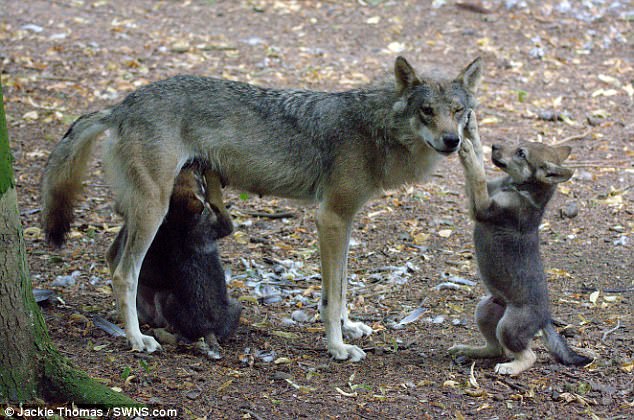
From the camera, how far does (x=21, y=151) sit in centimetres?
905

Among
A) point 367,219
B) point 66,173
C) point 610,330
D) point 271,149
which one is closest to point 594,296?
point 610,330

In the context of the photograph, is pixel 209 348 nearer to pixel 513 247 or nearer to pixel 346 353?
pixel 346 353

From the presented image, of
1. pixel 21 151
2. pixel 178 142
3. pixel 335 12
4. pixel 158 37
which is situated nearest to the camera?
pixel 178 142

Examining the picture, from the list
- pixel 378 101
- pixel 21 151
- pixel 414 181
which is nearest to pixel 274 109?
pixel 378 101

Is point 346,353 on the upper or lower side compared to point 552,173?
lower

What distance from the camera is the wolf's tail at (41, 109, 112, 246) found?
5.75 meters

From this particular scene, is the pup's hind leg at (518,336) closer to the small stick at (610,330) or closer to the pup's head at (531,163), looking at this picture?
the small stick at (610,330)

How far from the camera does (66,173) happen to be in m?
5.78

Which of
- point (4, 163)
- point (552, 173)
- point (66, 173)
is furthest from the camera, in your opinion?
point (66, 173)

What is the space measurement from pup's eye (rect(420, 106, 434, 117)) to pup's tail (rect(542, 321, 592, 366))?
169 cm

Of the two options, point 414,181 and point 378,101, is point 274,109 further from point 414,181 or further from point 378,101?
point 414,181

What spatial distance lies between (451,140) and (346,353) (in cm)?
168

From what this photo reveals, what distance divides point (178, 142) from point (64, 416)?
7.09 ft

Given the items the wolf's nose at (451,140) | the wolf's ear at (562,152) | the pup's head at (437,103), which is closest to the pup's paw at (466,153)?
the pup's head at (437,103)
